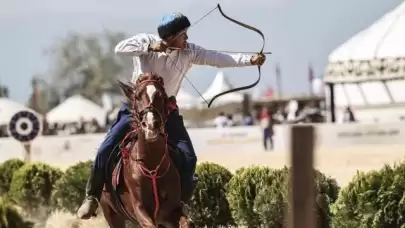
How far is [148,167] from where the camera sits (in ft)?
30.7

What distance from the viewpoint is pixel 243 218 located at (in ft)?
43.4

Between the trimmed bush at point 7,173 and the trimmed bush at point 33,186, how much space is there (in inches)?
32.2

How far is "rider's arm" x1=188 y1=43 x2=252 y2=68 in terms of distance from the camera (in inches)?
387

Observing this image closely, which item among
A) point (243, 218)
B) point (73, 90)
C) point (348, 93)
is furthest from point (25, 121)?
point (73, 90)

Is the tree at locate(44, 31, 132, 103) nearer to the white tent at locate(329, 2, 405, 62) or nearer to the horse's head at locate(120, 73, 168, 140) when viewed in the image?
the white tent at locate(329, 2, 405, 62)

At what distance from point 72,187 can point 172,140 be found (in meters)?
6.30

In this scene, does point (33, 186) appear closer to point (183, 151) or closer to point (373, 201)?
point (373, 201)

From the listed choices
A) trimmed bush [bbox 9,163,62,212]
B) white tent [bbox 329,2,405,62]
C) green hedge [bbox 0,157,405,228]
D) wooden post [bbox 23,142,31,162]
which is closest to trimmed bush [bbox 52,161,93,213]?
green hedge [bbox 0,157,405,228]

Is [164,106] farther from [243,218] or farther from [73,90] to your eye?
[73,90]

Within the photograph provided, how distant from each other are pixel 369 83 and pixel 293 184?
4535 centimetres

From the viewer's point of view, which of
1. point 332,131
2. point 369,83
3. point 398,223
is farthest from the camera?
point 369,83

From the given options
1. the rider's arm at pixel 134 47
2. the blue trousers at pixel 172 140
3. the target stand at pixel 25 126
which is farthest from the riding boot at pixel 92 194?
the target stand at pixel 25 126

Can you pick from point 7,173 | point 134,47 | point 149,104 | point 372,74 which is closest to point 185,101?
point 372,74

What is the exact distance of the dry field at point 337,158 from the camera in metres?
26.0
